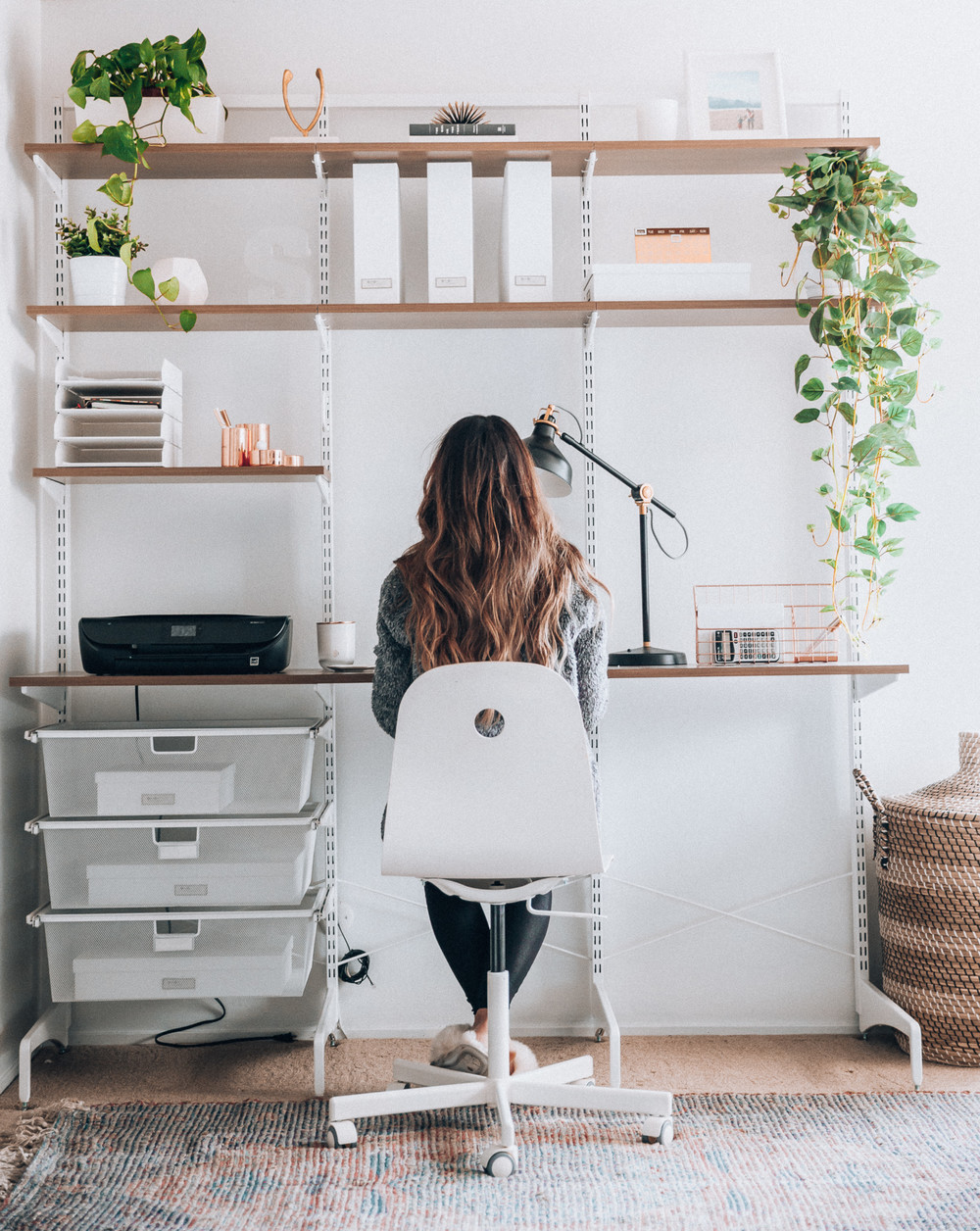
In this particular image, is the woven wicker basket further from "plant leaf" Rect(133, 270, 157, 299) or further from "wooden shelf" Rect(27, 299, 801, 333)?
"plant leaf" Rect(133, 270, 157, 299)

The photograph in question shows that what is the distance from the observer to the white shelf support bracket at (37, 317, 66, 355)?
7.04 feet

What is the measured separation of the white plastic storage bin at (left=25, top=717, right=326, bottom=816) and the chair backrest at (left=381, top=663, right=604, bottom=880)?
600 millimetres

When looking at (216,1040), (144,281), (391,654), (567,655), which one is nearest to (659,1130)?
(567,655)

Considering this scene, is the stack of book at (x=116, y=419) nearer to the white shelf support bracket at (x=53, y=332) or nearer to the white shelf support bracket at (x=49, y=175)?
the white shelf support bracket at (x=53, y=332)

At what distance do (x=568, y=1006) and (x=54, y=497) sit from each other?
1732mm

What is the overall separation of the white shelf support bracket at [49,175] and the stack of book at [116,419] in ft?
1.49

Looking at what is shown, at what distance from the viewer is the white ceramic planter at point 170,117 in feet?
7.00

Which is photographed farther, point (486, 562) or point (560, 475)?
point (560, 475)

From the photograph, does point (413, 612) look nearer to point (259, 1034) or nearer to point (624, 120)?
point (259, 1034)

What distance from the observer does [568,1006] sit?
2.27 m

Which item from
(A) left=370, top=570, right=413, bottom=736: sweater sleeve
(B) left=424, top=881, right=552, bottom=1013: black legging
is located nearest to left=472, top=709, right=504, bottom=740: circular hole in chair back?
(A) left=370, top=570, right=413, bottom=736: sweater sleeve

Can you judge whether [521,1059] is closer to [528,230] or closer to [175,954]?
[175,954]

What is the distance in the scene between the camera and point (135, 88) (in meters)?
2.06

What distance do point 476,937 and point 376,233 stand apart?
5.00 feet
